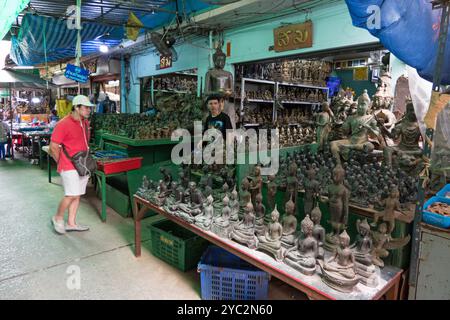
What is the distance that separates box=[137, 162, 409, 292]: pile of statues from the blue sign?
2113 mm

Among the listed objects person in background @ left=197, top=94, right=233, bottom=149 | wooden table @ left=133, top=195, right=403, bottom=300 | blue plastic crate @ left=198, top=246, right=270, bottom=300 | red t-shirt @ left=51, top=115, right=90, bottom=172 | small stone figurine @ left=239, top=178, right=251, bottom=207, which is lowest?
blue plastic crate @ left=198, top=246, right=270, bottom=300

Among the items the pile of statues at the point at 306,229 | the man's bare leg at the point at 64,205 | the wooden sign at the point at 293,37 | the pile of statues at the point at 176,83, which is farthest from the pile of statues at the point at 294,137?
the pile of statues at the point at 176,83

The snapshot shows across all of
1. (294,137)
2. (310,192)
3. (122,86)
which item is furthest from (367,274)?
(122,86)

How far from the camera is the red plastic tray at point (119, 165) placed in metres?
3.89

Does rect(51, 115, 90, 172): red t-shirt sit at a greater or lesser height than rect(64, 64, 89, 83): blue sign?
lesser

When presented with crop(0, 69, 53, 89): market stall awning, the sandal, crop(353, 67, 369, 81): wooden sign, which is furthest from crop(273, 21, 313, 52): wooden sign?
crop(0, 69, 53, 89): market stall awning

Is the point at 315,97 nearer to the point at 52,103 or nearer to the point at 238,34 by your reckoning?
the point at 238,34

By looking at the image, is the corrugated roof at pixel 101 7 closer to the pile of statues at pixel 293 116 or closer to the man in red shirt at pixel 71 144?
the man in red shirt at pixel 71 144

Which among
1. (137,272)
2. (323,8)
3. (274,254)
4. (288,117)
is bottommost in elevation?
(137,272)

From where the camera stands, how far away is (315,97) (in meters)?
7.08

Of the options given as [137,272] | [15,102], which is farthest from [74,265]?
[15,102]

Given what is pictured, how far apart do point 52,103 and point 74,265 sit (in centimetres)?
1434

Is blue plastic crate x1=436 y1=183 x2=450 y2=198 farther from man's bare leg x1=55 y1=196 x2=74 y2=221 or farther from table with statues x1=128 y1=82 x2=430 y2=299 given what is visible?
man's bare leg x1=55 y1=196 x2=74 y2=221

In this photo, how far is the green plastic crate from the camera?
8.94ft
